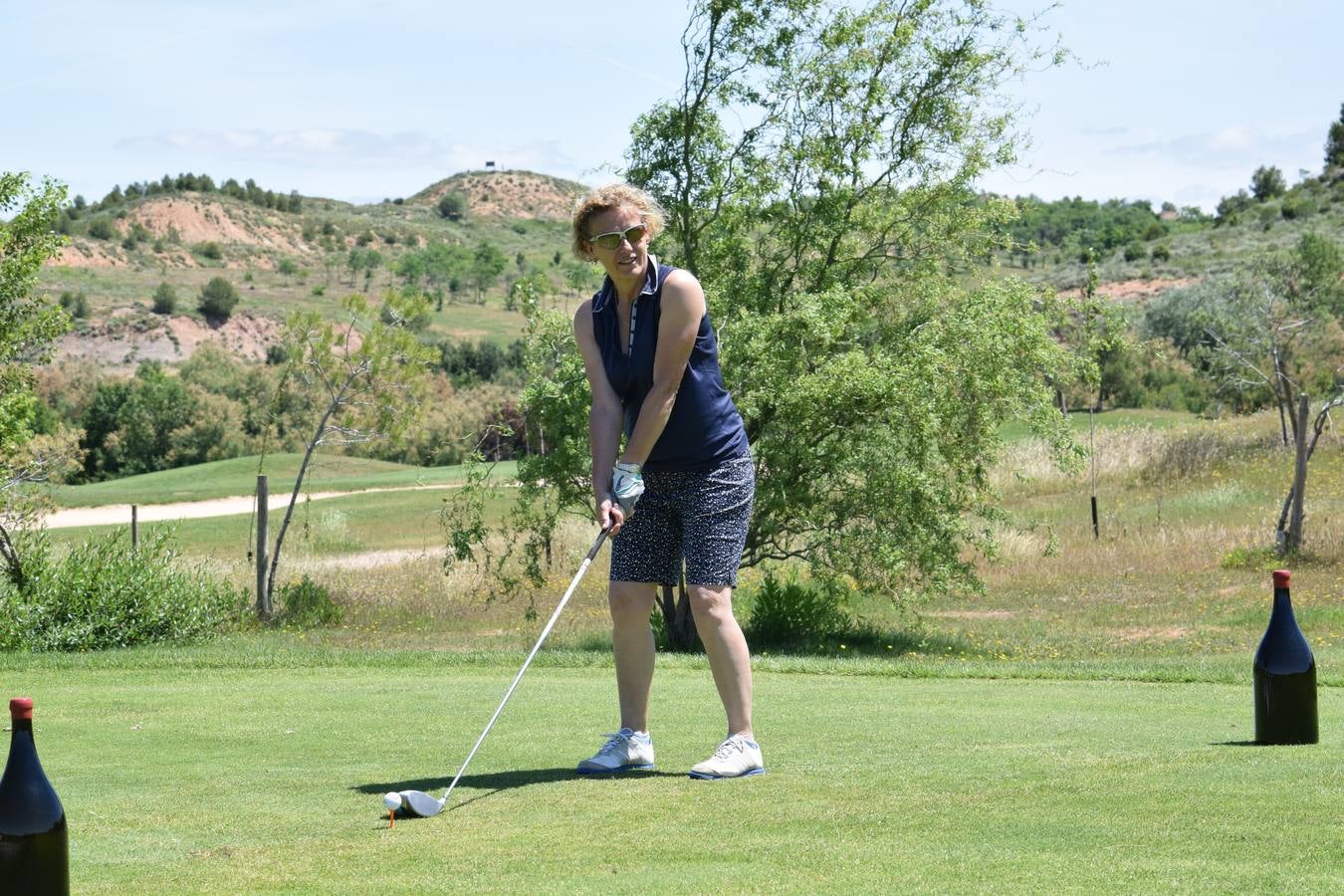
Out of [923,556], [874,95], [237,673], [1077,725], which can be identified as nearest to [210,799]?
[1077,725]

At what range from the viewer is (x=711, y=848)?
14.5 ft

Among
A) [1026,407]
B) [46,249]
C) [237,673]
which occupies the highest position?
[46,249]

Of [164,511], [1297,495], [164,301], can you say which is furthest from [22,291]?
[164,301]

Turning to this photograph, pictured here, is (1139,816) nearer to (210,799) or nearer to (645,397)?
(645,397)

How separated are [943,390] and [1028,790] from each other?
12.7 metres

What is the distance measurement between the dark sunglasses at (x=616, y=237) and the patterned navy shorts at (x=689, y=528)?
0.92 m

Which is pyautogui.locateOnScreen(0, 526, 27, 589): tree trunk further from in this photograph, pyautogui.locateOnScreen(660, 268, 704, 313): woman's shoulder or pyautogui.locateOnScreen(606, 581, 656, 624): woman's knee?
pyautogui.locateOnScreen(660, 268, 704, 313): woman's shoulder

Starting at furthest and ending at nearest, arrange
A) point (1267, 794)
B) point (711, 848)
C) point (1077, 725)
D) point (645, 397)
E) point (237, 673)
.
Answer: point (237, 673) < point (1077, 725) < point (645, 397) < point (1267, 794) < point (711, 848)

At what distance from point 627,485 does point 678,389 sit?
42cm

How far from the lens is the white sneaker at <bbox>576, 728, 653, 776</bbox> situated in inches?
237

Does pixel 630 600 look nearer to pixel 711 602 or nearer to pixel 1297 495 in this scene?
pixel 711 602

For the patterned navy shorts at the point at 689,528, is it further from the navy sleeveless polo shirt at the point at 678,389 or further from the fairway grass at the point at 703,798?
the fairway grass at the point at 703,798

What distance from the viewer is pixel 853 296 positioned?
17828 mm

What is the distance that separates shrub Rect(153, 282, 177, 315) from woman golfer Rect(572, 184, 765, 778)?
84.1m
